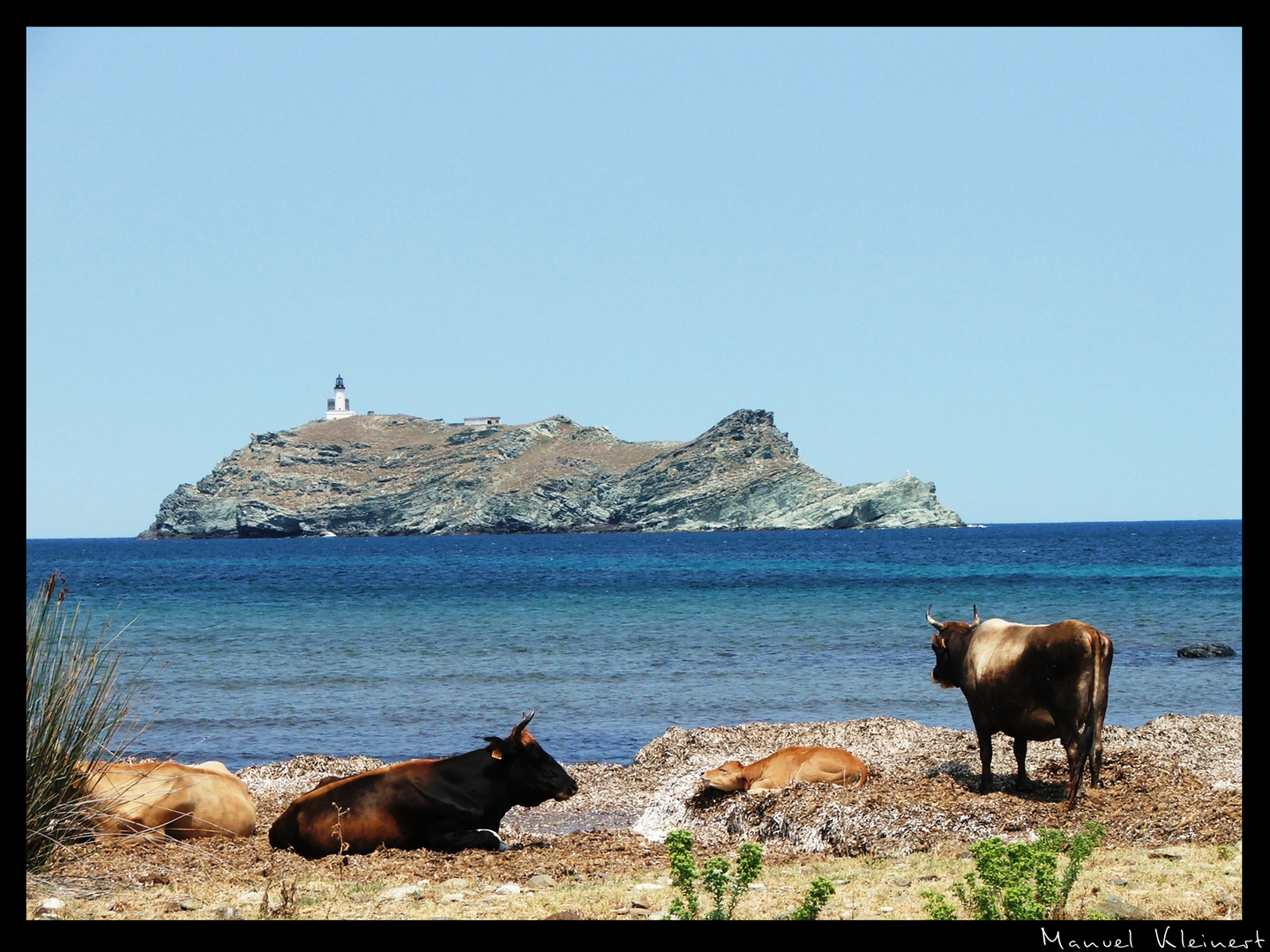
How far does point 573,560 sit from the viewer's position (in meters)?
118

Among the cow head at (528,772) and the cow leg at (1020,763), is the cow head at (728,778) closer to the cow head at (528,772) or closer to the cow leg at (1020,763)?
the cow head at (528,772)

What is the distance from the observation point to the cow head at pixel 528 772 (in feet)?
36.4

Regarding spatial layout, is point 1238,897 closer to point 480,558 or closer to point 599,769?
A: point 599,769

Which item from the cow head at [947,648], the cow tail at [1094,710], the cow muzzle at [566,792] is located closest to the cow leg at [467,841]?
the cow muzzle at [566,792]

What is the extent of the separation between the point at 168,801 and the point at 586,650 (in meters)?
24.3

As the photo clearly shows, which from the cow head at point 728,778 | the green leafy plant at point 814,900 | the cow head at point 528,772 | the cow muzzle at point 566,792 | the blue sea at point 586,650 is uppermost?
the green leafy plant at point 814,900

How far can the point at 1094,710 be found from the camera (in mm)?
11289

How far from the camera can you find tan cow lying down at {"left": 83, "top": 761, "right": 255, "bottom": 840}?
9.74 m

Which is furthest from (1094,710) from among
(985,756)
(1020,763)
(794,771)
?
(794,771)

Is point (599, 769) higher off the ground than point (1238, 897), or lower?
lower

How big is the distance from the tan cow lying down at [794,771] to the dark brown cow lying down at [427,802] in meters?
2.24

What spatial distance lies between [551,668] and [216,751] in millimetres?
12102

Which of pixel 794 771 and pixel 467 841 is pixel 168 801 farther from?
pixel 794 771

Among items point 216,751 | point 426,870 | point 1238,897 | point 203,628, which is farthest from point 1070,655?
point 203,628
